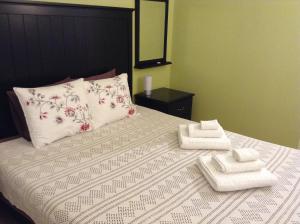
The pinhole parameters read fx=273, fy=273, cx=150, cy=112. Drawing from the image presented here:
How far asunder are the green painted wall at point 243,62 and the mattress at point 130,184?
3.30 feet

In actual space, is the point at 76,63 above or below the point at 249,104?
above

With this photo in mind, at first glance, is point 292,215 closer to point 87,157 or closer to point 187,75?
point 87,157

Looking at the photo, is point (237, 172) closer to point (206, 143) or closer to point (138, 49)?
point (206, 143)

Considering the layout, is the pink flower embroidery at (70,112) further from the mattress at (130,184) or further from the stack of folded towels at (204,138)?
the stack of folded towels at (204,138)

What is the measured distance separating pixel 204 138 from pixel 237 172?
0.42m

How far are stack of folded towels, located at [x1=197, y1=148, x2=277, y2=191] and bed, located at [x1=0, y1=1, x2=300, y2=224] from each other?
0.13 ft

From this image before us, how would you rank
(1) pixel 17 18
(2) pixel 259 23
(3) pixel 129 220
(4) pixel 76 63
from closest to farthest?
1. (3) pixel 129 220
2. (1) pixel 17 18
3. (4) pixel 76 63
4. (2) pixel 259 23

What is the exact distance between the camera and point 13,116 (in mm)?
1886

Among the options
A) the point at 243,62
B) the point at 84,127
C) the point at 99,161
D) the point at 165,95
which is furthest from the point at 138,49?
the point at 99,161

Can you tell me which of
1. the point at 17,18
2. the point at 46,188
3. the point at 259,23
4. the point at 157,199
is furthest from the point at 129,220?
the point at 259,23

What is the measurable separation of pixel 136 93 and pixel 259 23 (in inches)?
55.0

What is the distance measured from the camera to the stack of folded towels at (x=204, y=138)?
1.72m

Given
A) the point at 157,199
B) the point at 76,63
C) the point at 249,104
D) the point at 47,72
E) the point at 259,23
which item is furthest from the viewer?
the point at 249,104

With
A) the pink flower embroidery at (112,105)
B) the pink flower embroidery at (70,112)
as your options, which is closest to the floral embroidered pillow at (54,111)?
the pink flower embroidery at (70,112)
